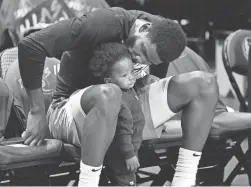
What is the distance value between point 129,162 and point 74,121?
0.26 m

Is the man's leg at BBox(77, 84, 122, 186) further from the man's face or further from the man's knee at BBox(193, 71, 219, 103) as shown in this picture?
the man's knee at BBox(193, 71, 219, 103)

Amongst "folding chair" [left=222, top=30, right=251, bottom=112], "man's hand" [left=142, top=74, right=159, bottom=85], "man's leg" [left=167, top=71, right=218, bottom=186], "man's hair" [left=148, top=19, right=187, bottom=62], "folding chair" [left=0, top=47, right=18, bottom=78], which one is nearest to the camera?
"man's hair" [left=148, top=19, right=187, bottom=62]

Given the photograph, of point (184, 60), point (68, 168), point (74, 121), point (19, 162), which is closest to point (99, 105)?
point (74, 121)

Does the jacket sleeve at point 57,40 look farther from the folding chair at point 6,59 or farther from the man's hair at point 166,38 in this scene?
the folding chair at point 6,59

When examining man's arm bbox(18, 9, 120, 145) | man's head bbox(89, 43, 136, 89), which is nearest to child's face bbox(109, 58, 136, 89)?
man's head bbox(89, 43, 136, 89)

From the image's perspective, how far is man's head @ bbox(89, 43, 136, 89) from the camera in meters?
1.89

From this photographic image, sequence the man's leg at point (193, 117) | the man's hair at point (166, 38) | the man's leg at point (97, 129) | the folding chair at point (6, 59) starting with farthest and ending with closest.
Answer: the folding chair at point (6, 59) → the man's leg at point (193, 117) → the man's hair at point (166, 38) → the man's leg at point (97, 129)

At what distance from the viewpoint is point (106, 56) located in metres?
1.89

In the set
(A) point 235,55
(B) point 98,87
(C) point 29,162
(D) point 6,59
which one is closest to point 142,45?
(B) point 98,87

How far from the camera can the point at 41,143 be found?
189cm

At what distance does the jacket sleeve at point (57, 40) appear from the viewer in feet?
5.97

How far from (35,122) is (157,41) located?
1.75ft

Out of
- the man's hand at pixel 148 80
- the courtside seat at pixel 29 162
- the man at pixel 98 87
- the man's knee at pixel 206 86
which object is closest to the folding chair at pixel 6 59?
the man at pixel 98 87

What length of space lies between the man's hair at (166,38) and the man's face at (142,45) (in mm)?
18
